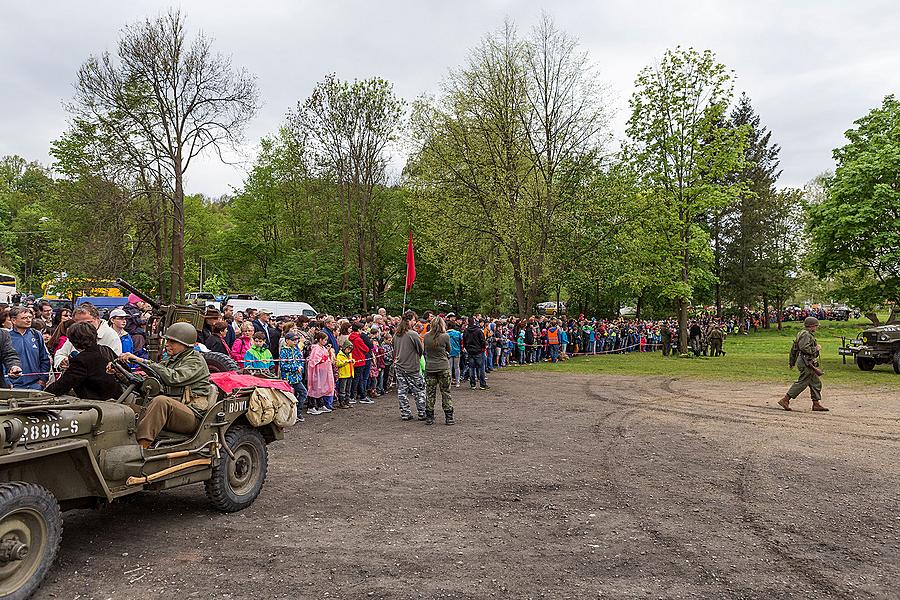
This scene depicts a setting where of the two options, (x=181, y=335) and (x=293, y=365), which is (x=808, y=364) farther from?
(x=181, y=335)

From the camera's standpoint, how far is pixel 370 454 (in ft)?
30.1

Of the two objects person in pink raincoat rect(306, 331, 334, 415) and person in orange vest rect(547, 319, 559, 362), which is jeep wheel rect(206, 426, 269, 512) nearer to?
person in pink raincoat rect(306, 331, 334, 415)

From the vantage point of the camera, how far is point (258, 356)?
12.4m

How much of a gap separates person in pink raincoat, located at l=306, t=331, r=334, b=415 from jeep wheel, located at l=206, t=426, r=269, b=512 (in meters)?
5.84

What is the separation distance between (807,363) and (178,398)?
12.3 m

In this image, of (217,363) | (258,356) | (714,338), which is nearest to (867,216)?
(714,338)

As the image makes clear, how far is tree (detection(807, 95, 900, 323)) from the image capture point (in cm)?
2367

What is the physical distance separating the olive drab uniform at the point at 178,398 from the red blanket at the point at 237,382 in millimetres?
340

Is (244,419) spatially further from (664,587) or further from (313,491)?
(664,587)

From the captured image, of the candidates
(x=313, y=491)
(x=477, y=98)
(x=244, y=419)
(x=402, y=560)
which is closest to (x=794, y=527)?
(x=402, y=560)

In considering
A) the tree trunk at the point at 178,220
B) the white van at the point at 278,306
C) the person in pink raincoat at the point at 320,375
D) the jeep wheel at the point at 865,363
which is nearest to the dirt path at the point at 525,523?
the person in pink raincoat at the point at 320,375

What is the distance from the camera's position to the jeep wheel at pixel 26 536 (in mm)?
4262

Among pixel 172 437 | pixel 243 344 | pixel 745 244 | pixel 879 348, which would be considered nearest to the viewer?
pixel 172 437

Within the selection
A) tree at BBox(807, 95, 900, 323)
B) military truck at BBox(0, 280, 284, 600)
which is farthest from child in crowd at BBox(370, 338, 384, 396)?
tree at BBox(807, 95, 900, 323)
